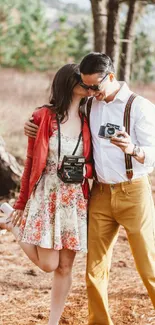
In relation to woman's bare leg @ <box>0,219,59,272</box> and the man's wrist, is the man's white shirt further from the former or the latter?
woman's bare leg @ <box>0,219,59,272</box>

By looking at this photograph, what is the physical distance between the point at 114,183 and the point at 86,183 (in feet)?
0.67

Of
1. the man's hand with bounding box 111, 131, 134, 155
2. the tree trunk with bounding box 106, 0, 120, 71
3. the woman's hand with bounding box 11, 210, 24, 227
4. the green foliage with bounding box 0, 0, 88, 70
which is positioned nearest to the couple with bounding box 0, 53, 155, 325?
the woman's hand with bounding box 11, 210, 24, 227

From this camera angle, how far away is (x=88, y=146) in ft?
11.9

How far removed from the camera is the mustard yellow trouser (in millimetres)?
3586

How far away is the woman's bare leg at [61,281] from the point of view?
3.76 meters

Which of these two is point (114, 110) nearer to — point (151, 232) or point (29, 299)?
point (151, 232)

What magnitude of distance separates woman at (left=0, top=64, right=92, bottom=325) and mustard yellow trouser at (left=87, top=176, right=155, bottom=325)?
0.09m

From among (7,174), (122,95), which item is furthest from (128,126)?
(7,174)

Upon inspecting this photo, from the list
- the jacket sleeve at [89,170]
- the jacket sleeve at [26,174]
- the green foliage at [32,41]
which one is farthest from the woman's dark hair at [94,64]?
the green foliage at [32,41]

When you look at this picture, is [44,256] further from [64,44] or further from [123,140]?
[64,44]

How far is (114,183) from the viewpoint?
11.8ft

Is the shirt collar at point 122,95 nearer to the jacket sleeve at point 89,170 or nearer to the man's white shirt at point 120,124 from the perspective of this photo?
the man's white shirt at point 120,124

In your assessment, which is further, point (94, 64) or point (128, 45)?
point (128, 45)

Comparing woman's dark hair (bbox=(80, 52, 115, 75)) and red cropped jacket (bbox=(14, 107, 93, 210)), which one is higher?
woman's dark hair (bbox=(80, 52, 115, 75))
